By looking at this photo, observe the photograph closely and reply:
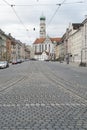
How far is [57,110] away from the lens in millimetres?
10180

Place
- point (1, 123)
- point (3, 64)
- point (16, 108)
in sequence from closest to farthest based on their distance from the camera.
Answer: point (1, 123), point (16, 108), point (3, 64)

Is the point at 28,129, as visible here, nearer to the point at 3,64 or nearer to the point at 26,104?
the point at 26,104

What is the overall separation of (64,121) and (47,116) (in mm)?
747

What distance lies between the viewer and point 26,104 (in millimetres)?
11414

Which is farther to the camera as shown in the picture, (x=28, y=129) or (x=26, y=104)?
(x=26, y=104)

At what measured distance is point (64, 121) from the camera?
8.45 m

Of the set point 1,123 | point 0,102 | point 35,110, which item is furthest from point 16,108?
point 1,123

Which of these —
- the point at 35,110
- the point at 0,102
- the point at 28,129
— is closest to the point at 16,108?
the point at 35,110

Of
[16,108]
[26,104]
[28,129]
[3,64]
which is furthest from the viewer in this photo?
[3,64]

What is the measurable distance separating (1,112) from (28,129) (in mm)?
2384

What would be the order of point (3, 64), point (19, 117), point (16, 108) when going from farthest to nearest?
point (3, 64) < point (16, 108) < point (19, 117)

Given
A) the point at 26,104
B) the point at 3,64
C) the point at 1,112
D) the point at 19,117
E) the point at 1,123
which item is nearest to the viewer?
the point at 1,123

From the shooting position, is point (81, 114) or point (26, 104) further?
point (26, 104)

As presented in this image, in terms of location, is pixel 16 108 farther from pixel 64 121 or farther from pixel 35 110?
pixel 64 121
